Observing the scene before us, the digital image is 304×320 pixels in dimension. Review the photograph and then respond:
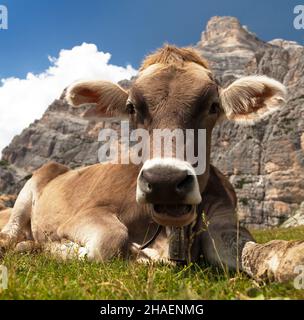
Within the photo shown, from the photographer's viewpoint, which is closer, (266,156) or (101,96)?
(101,96)


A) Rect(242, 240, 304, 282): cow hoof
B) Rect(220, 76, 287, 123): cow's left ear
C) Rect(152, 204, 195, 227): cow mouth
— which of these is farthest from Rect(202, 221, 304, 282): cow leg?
Rect(220, 76, 287, 123): cow's left ear

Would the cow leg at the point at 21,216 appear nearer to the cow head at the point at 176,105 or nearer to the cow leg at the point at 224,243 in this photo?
the cow head at the point at 176,105

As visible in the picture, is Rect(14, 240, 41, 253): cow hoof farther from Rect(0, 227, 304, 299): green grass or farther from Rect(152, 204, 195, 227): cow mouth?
Rect(152, 204, 195, 227): cow mouth

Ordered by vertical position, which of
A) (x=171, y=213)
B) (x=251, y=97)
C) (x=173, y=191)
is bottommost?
(x=171, y=213)

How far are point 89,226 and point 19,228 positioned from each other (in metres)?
4.31

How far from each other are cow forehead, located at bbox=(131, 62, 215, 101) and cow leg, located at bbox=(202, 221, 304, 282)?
6.18 feet

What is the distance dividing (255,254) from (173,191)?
3.51ft

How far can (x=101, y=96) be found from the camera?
7.30 metres

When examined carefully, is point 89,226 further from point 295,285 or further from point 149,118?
point 295,285

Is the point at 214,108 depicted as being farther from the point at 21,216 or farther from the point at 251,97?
the point at 21,216

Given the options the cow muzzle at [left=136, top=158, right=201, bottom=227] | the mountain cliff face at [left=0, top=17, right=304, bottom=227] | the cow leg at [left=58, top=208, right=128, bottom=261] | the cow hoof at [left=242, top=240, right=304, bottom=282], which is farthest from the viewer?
the mountain cliff face at [left=0, top=17, right=304, bottom=227]

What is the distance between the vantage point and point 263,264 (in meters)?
4.27

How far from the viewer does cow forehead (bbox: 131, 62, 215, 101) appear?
5.79 metres

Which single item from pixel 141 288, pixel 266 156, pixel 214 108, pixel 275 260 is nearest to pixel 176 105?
pixel 214 108
